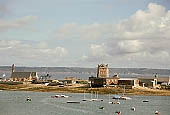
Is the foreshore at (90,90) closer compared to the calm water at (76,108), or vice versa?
the calm water at (76,108)

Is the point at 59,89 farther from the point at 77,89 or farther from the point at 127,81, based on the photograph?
the point at 127,81

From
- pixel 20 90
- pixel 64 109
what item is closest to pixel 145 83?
pixel 20 90

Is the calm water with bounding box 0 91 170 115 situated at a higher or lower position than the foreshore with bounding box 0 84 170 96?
lower

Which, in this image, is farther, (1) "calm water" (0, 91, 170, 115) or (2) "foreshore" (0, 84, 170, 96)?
(2) "foreshore" (0, 84, 170, 96)

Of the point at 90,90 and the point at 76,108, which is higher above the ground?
the point at 90,90

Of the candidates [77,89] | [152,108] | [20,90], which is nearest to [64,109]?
[152,108]

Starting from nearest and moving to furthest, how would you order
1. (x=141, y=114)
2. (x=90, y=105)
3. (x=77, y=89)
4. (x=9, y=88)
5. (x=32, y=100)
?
(x=141, y=114) < (x=90, y=105) < (x=32, y=100) < (x=77, y=89) < (x=9, y=88)

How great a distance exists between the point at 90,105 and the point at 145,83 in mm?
74666

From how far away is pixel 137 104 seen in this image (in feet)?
400

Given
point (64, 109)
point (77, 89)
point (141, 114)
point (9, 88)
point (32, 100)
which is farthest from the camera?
point (9, 88)

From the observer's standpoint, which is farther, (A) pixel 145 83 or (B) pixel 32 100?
(A) pixel 145 83

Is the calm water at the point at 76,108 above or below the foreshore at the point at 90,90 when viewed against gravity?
below

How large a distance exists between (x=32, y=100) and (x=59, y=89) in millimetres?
42776

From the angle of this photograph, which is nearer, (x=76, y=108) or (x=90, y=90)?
(x=76, y=108)
